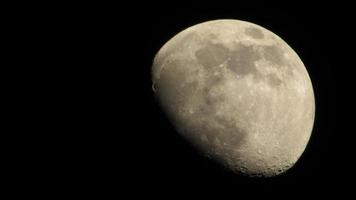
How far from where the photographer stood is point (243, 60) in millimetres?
4094

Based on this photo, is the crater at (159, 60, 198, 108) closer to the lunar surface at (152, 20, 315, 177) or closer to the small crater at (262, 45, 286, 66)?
the lunar surface at (152, 20, 315, 177)

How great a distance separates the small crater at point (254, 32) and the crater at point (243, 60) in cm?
20

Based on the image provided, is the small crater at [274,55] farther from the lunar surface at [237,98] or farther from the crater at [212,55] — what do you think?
the crater at [212,55]

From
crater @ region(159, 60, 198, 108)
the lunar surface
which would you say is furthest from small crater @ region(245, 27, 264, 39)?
crater @ region(159, 60, 198, 108)

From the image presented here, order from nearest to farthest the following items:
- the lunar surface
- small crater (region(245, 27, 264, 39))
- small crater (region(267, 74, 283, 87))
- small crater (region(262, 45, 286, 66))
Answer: the lunar surface → small crater (region(267, 74, 283, 87)) → small crater (region(262, 45, 286, 66)) → small crater (region(245, 27, 264, 39))

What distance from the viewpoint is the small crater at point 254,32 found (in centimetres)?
434

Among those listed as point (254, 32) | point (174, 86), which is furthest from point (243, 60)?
point (174, 86)

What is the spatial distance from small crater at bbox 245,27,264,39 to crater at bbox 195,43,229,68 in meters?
0.34

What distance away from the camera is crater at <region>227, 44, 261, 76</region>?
4043 mm

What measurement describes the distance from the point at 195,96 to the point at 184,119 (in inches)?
8.1

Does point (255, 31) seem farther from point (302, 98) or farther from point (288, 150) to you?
point (288, 150)

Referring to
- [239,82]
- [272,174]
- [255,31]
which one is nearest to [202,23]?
[255,31]

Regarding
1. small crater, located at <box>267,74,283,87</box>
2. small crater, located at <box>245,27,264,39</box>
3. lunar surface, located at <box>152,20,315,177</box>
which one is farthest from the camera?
small crater, located at <box>245,27,264,39</box>

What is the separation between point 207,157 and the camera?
4.09 m
